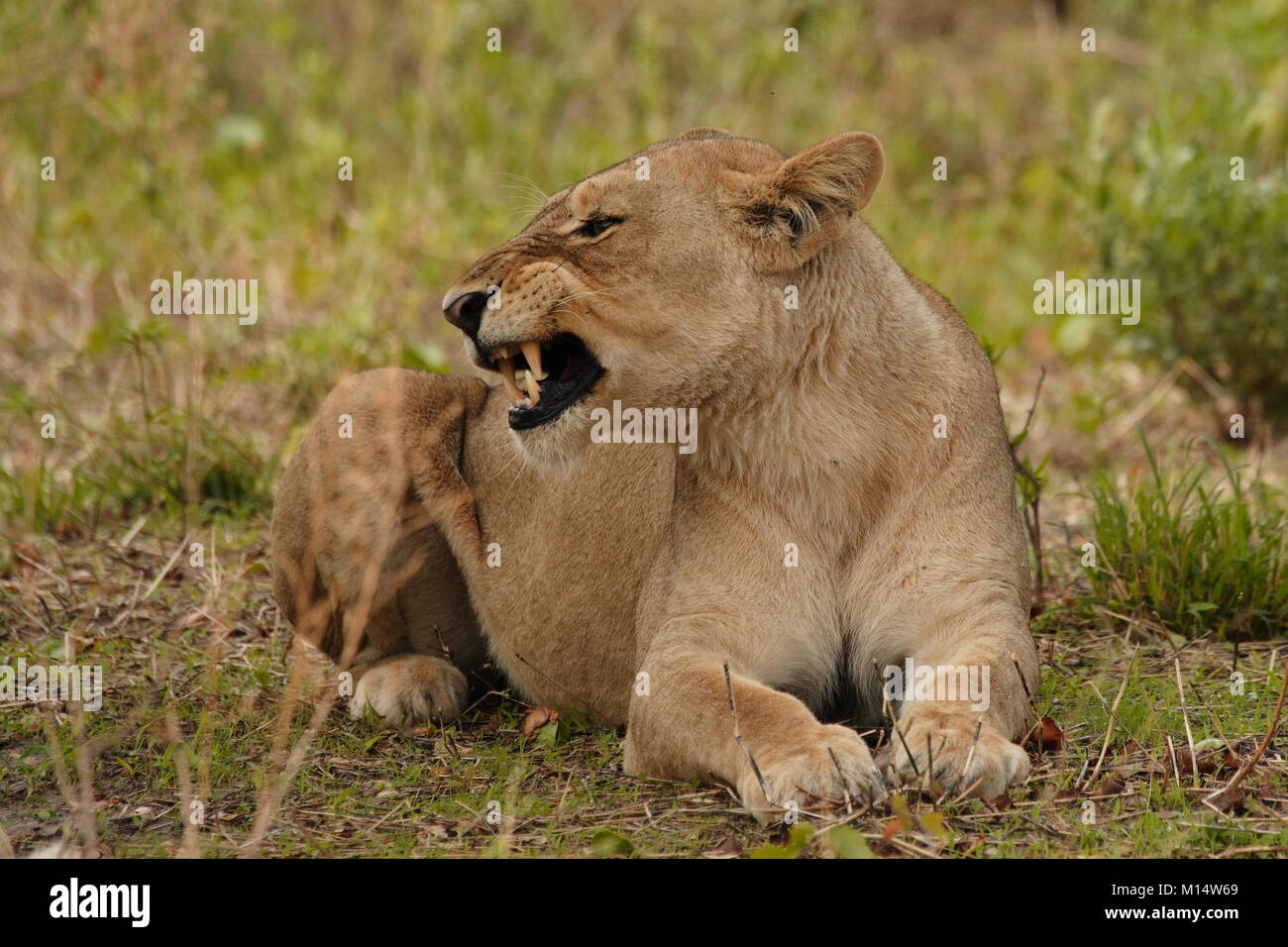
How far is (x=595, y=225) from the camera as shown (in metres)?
4.16

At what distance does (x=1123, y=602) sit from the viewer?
5266mm

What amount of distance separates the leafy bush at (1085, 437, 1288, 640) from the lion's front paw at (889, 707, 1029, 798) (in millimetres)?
1691

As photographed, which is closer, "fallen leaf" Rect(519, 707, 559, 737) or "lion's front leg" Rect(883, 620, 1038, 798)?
"lion's front leg" Rect(883, 620, 1038, 798)

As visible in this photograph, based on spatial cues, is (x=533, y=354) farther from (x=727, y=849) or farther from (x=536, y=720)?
(x=727, y=849)

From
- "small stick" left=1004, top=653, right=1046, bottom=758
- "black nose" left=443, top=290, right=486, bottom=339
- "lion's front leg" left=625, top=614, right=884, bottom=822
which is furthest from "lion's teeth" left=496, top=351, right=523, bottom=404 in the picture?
"small stick" left=1004, top=653, right=1046, bottom=758

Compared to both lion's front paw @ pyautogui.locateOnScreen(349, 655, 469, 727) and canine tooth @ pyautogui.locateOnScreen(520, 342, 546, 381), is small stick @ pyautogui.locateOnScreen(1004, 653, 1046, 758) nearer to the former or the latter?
canine tooth @ pyautogui.locateOnScreen(520, 342, 546, 381)

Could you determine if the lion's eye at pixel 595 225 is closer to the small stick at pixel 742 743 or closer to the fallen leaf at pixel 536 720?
the small stick at pixel 742 743

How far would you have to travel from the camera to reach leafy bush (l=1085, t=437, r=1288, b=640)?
17.0 ft

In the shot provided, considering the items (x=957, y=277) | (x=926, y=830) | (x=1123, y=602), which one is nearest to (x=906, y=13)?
(x=957, y=277)

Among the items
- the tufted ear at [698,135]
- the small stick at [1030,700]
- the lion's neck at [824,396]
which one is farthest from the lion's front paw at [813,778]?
the tufted ear at [698,135]

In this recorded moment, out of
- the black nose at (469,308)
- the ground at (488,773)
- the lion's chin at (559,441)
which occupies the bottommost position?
the ground at (488,773)

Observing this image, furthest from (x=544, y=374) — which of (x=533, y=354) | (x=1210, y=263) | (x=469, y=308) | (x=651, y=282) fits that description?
(x=1210, y=263)

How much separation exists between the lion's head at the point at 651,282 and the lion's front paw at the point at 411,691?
1.08 meters

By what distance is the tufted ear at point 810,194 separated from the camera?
402 centimetres
